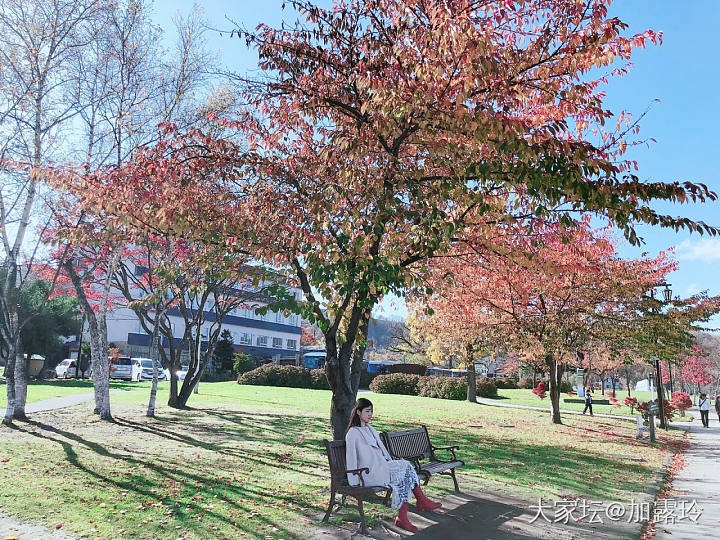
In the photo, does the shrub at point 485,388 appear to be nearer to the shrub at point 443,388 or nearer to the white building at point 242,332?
the shrub at point 443,388

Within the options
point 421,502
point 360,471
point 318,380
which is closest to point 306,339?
point 318,380

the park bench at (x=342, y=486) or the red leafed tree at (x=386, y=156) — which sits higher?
the red leafed tree at (x=386, y=156)

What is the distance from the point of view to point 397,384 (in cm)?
3812

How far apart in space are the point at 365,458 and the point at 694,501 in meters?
5.57

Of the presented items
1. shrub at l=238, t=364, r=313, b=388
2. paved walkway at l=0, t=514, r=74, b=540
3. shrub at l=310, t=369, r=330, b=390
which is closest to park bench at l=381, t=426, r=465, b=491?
paved walkway at l=0, t=514, r=74, b=540

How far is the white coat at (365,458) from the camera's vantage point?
6730 mm

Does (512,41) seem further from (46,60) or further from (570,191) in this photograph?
(46,60)

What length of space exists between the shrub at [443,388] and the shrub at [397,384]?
1.69 feet

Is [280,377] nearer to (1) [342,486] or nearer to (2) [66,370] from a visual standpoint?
(2) [66,370]

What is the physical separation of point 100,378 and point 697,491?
14.6 meters

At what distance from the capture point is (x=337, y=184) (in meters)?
8.09

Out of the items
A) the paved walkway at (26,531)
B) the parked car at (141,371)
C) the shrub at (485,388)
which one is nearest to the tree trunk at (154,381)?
the paved walkway at (26,531)

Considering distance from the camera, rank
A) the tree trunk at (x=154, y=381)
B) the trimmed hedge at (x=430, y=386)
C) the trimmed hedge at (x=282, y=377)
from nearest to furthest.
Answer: the tree trunk at (x=154, y=381), the trimmed hedge at (x=430, y=386), the trimmed hedge at (x=282, y=377)

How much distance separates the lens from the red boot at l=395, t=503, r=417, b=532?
633 centimetres
